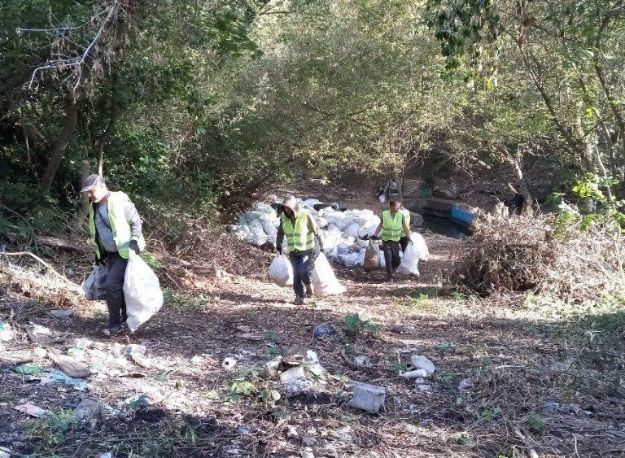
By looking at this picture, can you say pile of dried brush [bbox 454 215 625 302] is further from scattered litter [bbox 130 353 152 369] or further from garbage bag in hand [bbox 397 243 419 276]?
scattered litter [bbox 130 353 152 369]

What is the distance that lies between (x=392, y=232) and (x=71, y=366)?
729 cm

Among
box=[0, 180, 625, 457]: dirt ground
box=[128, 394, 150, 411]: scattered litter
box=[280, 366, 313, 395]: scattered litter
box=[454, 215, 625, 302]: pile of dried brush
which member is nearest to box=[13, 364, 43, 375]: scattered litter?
box=[0, 180, 625, 457]: dirt ground

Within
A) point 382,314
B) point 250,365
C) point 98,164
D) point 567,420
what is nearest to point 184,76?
point 98,164

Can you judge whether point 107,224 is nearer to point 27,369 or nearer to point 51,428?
point 27,369

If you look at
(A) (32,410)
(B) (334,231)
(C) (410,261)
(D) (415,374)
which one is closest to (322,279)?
(C) (410,261)

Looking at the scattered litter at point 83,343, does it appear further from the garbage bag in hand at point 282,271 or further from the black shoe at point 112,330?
the garbage bag in hand at point 282,271

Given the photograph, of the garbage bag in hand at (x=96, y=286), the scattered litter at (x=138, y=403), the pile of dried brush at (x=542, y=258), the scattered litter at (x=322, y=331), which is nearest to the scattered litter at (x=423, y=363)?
the scattered litter at (x=322, y=331)

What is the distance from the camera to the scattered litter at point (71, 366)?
15.8ft

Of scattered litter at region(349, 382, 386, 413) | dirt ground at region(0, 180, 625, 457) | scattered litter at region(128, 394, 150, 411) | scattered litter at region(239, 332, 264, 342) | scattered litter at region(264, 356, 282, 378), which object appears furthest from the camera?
scattered litter at region(239, 332, 264, 342)

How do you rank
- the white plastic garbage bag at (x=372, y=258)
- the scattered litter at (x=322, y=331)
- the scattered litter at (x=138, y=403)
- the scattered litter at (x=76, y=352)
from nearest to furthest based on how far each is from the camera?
the scattered litter at (x=138, y=403)
the scattered litter at (x=76, y=352)
the scattered litter at (x=322, y=331)
the white plastic garbage bag at (x=372, y=258)

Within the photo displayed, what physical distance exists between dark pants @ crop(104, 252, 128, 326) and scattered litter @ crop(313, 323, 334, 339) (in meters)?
1.77

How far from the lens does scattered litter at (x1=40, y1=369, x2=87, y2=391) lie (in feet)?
15.1

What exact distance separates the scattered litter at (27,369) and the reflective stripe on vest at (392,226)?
738cm

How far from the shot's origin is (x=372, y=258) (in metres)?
12.7
